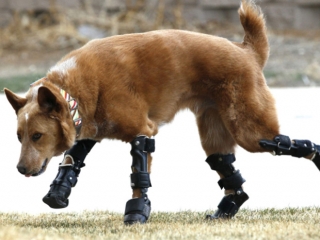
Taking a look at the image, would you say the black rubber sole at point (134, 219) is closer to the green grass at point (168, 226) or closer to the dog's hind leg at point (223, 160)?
the green grass at point (168, 226)

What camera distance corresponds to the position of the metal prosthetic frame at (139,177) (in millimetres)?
4852

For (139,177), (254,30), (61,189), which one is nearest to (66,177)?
(61,189)

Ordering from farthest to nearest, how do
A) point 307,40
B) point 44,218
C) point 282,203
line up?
point 307,40, point 282,203, point 44,218

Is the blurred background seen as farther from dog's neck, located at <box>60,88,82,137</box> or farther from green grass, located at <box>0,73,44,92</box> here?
dog's neck, located at <box>60,88,82,137</box>

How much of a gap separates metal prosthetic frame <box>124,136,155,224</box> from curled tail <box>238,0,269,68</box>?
3.38 feet

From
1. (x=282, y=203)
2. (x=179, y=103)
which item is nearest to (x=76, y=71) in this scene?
(x=179, y=103)

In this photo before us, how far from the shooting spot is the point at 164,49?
502 centimetres

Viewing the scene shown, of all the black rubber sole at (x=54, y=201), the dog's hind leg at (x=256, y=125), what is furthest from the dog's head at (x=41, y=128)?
the dog's hind leg at (x=256, y=125)

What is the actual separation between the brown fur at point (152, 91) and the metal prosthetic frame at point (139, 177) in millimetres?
71

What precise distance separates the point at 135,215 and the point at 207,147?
88 cm

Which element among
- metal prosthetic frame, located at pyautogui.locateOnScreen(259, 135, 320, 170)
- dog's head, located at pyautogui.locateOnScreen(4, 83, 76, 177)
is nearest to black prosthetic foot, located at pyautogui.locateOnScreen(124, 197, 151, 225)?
dog's head, located at pyautogui.locateOnScreen(4, 83, 76, 177)

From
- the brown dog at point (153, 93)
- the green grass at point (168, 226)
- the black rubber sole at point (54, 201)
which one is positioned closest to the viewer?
the green grass at point (168, 226)

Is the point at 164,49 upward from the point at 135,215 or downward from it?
upward

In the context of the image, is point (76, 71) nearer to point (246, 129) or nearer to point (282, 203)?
point (246, 129)
